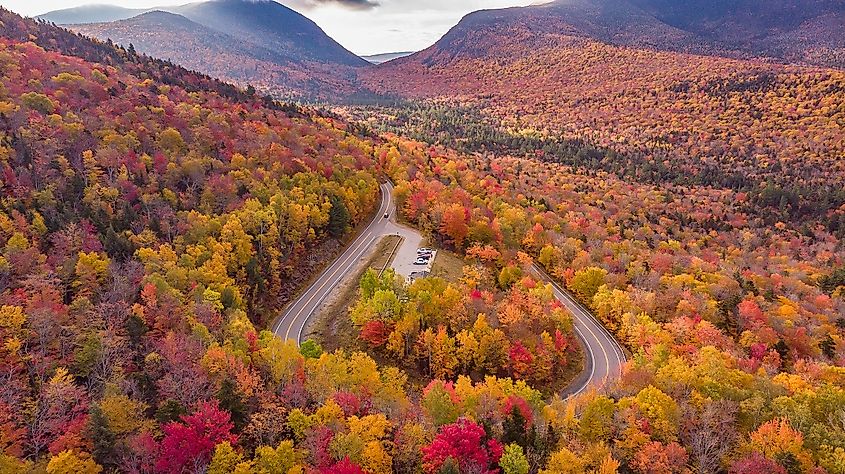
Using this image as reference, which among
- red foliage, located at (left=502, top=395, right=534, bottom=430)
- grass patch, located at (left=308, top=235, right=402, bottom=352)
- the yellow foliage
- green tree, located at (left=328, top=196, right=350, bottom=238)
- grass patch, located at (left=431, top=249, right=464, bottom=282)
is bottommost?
grass patch, located at (left=308, top=235, right=402, bottom=352)

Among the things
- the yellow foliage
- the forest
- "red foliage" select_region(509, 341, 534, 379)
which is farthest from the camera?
"red foliage" select_region(509, 341, 534, 379)

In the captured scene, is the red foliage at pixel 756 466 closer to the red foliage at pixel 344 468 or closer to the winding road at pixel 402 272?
the winding road at pixel 402 272

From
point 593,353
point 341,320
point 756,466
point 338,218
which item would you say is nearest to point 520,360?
point 593,353

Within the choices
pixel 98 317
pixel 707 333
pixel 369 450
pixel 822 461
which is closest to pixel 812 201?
pixel 707 333

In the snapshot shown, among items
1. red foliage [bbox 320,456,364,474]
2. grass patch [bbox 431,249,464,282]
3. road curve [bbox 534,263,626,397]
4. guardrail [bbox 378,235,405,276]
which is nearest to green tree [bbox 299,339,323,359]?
red foliage [bbox 320,456,364,474]

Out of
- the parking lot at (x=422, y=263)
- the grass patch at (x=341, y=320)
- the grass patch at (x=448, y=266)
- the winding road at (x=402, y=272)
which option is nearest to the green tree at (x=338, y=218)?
the winding road at (x=402, y=272)

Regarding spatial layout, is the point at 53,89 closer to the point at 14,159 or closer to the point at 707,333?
the point at 14,159

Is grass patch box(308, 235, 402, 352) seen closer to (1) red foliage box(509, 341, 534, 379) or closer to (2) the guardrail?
(2) the guardrail
